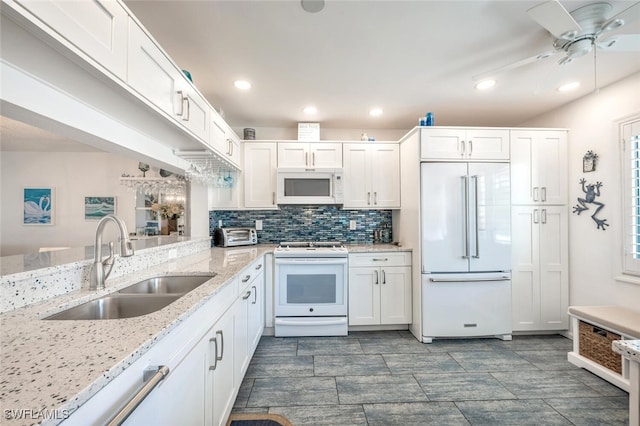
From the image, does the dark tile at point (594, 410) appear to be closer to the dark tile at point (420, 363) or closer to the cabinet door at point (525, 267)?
the dark tile at point (420, 363)

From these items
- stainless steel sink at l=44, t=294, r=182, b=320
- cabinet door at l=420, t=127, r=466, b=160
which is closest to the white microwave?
cabinet door at l=420, t=127, r=466, b=160

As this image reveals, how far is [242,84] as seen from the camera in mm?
2488

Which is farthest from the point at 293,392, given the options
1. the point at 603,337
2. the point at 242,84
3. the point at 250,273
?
the point at 242,84

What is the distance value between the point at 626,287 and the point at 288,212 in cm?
342

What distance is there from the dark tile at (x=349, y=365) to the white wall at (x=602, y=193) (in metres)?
2.23

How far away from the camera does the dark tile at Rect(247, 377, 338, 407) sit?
1.87 meters

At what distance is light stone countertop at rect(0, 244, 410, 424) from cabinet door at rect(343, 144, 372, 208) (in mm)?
2449

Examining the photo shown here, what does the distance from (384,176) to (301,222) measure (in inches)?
48.2

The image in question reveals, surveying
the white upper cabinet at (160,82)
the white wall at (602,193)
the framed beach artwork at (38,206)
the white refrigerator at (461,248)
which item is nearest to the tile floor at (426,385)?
the white refrigerator at (461,248)

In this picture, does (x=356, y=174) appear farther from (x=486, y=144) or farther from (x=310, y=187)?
(x=486, y=144)

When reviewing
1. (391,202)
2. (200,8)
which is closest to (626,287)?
(391,202)

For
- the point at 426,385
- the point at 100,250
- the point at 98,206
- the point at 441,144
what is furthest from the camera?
the point at 98,206

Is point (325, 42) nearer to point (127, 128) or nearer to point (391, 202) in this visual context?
point (127, 128)

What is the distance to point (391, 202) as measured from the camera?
340cm
